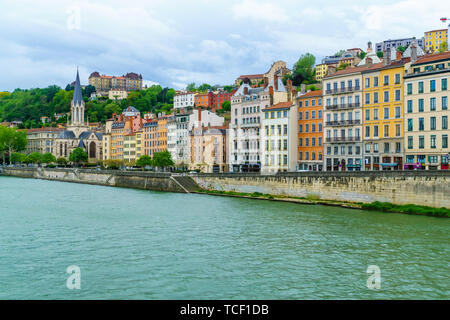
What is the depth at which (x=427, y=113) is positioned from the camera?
4525cm

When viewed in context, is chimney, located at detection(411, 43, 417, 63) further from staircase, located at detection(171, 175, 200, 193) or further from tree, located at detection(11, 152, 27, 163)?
tree, located at detection(11, 152, 27, 163)

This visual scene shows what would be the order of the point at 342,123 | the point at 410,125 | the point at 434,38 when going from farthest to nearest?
the point at 434,38 < the point at 342,123 < the point at 410,125

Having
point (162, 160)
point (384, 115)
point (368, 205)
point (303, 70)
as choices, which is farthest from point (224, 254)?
point (303, 70)

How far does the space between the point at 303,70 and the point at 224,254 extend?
119m

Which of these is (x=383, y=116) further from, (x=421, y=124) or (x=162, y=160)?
(x=162, y=160)

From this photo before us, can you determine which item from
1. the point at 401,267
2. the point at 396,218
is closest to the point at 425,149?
the point at 396,218

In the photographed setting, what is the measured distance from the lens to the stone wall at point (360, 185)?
36.0m

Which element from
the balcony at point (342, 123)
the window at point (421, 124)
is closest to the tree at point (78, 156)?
the balcony at point (342, 123)

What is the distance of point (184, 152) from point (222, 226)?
58216 mm

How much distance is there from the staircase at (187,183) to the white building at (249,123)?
1187cm

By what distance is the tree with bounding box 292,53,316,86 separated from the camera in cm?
13400

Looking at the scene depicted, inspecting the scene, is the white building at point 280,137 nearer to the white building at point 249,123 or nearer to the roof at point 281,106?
the roof at point 281,106

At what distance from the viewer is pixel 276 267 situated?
20.2 m
